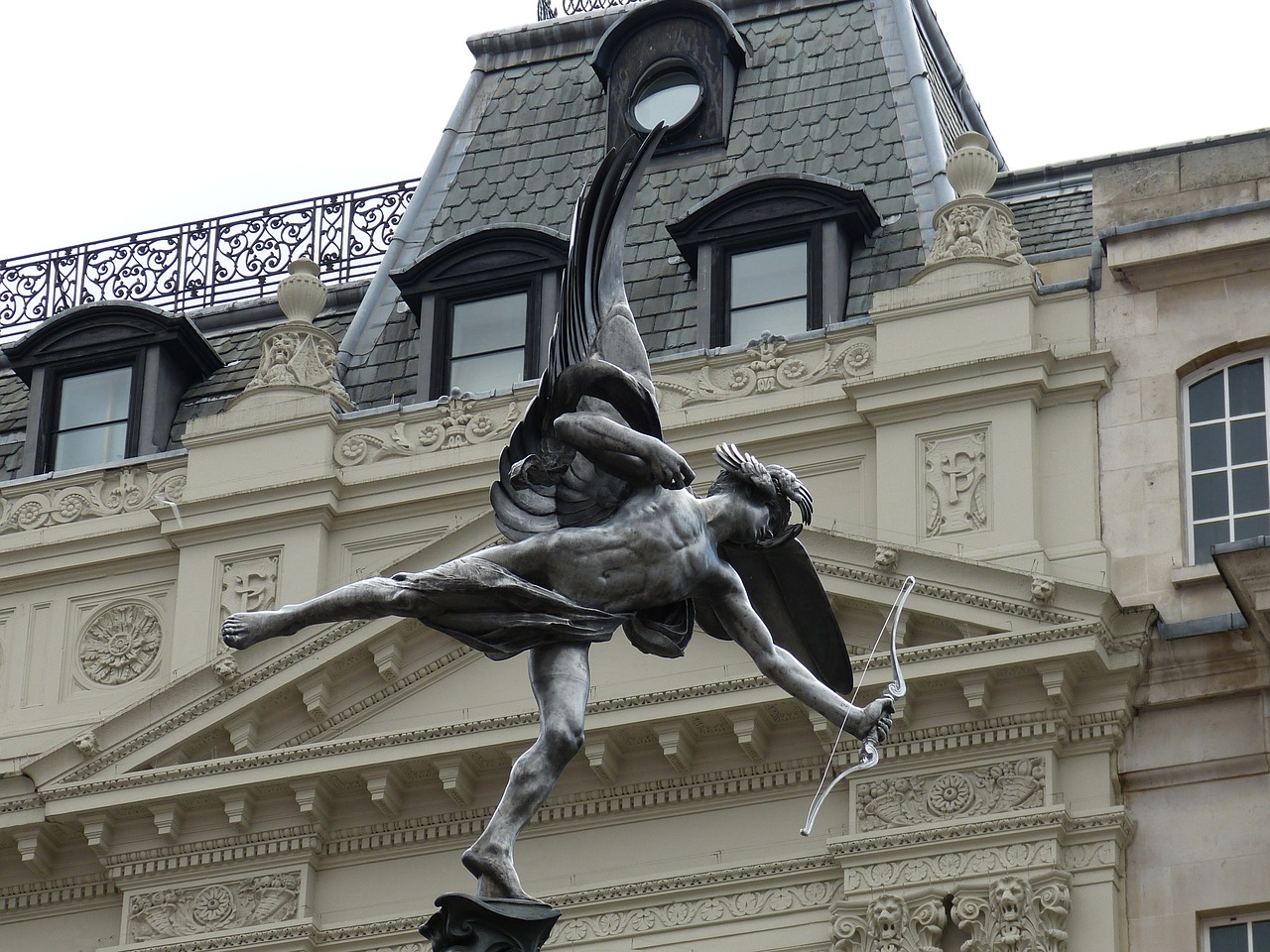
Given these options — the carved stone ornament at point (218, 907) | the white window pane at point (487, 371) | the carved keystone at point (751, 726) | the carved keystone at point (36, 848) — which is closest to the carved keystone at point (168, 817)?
the carved stone ornament at point (218, 907)

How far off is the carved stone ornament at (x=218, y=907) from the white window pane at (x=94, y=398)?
6.89 meters

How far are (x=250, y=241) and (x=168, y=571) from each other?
6.91m

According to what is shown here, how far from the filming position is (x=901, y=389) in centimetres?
2880

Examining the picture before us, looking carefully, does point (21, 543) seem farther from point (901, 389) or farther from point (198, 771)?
point (901, 389)

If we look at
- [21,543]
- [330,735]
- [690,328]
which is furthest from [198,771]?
[690,328]

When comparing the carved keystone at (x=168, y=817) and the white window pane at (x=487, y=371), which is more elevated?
the white window pane at (x=487, y=371)

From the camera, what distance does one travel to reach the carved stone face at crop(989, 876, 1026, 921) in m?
26.0

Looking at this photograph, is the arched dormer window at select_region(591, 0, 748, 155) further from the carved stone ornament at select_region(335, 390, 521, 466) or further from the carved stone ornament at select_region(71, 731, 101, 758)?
the carved stone ornament at select_region(71, 731, 101, 758)

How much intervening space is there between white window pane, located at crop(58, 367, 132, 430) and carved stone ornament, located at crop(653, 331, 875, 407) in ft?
23.9

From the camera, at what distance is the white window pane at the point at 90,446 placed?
34062 mm

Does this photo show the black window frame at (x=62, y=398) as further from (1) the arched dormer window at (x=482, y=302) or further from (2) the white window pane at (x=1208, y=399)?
(2) the white window pane at (x=1208, y=399)

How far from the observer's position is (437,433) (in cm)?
3095

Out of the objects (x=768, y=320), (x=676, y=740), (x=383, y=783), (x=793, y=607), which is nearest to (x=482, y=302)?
(x=768, y=320)

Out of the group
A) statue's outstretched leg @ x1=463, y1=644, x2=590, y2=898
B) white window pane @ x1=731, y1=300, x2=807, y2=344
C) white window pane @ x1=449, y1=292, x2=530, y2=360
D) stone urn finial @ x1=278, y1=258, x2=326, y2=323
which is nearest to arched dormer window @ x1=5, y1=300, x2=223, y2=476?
stone urn finial @ x1=278, y1=258, x2=326, y2=323
